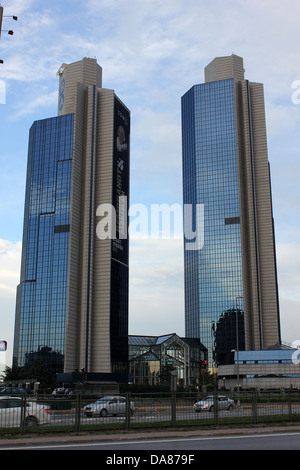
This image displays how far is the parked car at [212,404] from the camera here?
24.9 m

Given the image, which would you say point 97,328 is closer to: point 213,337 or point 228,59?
point 213,337

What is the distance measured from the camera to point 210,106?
162 metres

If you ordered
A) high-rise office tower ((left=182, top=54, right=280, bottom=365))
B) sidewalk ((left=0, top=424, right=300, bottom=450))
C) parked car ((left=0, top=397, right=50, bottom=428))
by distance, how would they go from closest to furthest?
sidewalk ((left=0, top=424, right=300, bottom=450)) < parked car ((left=0, top=397, right=50, bottom=428)) < high-rise office tower ((left=182, top=54, right=280, bottom=365))

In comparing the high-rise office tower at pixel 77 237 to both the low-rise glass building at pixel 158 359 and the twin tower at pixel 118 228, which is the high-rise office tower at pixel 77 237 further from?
the low-rise glass building at pixel 158 359

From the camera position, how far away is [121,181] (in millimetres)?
144000

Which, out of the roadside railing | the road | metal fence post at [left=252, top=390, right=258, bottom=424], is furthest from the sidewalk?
metal fence post at [left=252, top=390, right=258, bottom=424]

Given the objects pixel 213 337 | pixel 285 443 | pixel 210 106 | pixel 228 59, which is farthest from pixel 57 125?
pixel 285 443

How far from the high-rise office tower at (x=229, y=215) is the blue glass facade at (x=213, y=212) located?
29 cm

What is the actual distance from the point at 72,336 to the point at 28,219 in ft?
113

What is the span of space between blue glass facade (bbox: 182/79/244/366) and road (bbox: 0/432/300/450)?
122678 millimetres

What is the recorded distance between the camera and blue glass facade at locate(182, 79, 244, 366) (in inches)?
5782

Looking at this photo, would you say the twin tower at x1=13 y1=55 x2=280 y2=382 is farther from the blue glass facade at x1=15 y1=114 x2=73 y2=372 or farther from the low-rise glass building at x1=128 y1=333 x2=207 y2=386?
the low-rise glass building at x1=128 y1=333 x2=207 y2=386

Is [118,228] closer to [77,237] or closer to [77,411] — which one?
[77,237]
